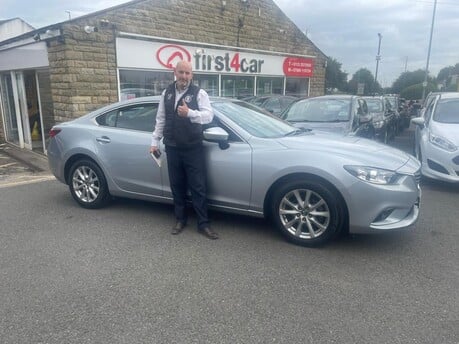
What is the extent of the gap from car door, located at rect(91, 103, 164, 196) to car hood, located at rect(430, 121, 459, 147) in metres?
4.61

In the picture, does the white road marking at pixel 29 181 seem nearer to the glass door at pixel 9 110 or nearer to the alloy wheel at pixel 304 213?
the glass door at pixel 9 110

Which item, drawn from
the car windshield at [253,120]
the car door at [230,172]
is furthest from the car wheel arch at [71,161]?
the car windshield at [253,120]

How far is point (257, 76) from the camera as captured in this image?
13.6 meters

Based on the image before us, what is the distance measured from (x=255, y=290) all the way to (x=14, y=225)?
320 cm

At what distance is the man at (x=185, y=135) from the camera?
12.4 ft

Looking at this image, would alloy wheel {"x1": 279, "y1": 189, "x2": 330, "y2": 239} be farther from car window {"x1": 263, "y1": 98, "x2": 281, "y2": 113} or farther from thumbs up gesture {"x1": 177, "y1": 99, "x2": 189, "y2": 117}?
car window {"x1": 263, "y1": 98, "x2": 281, "y2": 113}

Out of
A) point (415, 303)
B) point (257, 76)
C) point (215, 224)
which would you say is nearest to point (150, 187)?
point (215, 224)

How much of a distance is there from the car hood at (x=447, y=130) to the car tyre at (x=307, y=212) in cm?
345

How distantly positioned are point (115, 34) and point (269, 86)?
7.16 metres

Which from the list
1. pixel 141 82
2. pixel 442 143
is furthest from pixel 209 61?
pixel 442 143

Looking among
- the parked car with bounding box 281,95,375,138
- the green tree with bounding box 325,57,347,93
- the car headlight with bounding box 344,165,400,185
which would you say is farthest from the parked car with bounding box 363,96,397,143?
the green tree with bounding box 325,57,347,93

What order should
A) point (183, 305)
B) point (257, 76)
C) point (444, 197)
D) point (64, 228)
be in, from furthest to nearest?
point (257, 76)
point (444, 197)
point (64, 228)
point (183, 305)

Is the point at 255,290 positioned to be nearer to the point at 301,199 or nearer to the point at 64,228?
the point at 301,199

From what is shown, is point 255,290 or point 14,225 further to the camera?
point 14,225
